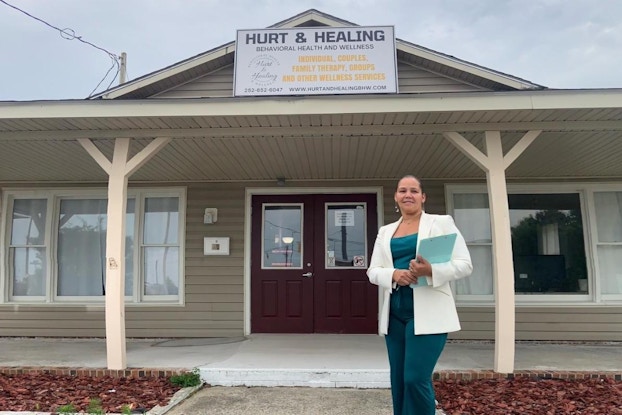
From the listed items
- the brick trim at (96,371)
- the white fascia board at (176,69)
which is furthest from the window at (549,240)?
the brick trim at (96,371)

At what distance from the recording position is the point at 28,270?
683cm

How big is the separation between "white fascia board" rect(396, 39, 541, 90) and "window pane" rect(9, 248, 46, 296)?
5.59m

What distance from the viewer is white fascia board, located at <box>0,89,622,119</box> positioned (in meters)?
4.03

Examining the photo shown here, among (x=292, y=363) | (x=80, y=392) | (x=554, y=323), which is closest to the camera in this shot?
(x=80, y=392)

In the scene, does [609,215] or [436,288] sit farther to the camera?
[609,215]

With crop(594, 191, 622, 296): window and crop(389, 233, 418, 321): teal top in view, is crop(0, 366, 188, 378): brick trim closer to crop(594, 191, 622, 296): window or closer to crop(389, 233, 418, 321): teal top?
crop(389, 233, 418, 321): teal top

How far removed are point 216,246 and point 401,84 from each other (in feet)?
10.5

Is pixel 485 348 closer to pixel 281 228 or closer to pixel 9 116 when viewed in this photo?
pixel 281 228

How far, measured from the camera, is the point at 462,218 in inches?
261

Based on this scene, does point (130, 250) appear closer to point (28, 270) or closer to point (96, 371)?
point (28, 270)

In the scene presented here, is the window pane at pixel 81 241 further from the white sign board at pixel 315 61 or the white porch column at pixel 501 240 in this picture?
the white porch column at pixel 501 240

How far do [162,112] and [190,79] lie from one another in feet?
6.25

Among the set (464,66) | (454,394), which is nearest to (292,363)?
(454,394)

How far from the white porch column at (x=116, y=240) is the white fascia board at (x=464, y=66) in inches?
118
